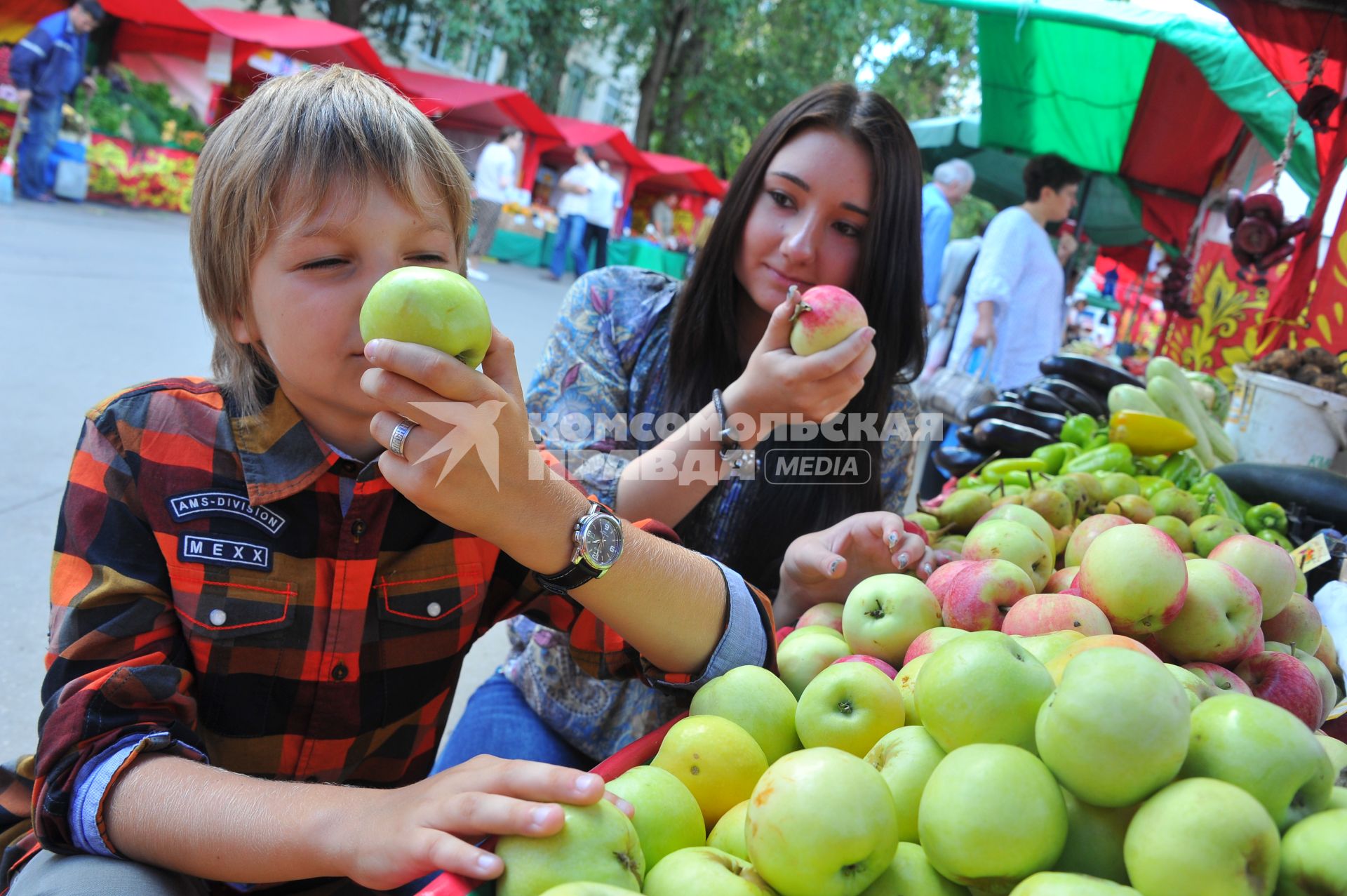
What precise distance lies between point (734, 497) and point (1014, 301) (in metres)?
3.79

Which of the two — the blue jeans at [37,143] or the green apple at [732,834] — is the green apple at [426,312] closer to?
the green apple at [732,834]

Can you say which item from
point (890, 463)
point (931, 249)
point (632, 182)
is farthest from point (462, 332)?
point (632, 182)

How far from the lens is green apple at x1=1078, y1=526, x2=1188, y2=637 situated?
1.33 metres

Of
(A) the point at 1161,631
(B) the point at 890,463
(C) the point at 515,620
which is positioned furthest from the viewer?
(B) the point at 890,463

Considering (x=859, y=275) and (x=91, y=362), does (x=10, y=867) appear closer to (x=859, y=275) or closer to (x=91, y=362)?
(x=859, y=275)

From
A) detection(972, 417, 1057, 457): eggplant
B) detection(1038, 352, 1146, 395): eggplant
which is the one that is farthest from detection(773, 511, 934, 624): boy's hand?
detection(1038, 352, 1146, 395): eggplant

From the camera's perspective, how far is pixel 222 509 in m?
1.27

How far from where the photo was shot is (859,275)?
2.22m

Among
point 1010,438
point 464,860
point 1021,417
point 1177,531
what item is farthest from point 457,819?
point 1021,417

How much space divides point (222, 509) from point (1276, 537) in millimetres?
2605

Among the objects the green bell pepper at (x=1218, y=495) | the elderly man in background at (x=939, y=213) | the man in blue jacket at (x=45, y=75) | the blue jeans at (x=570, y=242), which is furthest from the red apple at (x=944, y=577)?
the blue jeans at (x=570, y=242)

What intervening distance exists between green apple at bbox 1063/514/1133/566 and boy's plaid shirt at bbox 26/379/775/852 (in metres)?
0.79

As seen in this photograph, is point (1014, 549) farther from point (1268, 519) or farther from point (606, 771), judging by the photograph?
point (1268, 519)

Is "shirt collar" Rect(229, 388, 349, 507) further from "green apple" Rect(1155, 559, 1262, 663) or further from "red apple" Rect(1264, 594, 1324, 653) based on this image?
"red apple" Rect(1264, 594, 1324, 653)
